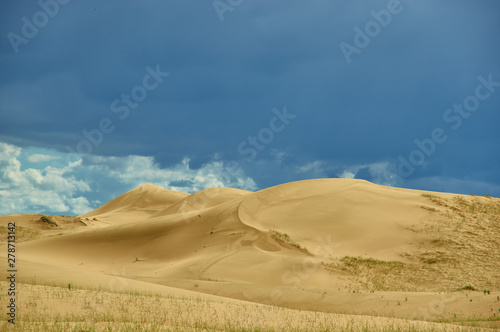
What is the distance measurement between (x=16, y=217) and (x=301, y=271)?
3791 cm

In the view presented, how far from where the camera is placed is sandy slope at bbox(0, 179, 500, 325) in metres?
17.5

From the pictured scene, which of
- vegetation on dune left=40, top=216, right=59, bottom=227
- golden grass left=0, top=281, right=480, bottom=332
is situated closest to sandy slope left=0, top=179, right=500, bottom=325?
golden grass left=0, top=281, right=480, bottom=332

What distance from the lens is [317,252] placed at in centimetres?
2348

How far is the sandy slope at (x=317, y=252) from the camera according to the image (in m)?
17.5

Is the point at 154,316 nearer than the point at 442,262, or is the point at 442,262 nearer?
the point at 154,316

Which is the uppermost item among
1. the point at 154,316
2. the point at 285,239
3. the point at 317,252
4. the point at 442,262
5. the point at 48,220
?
the point at 48,220

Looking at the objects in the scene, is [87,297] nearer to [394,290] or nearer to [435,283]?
[394,290]

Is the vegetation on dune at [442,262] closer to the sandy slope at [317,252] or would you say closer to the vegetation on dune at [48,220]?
the sandy slope at [317,252]

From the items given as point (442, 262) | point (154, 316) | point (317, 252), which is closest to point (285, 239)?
point (317, 252)

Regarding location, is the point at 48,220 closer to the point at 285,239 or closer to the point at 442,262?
the point at 285,239

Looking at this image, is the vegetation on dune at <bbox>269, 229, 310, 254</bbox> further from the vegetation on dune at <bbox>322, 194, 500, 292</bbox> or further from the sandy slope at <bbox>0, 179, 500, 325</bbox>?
the vegetation on dune at <bbox>322, 194, 500, 292</bbox>

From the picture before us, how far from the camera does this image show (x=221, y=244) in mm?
25734

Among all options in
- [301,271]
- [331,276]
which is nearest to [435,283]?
[331,276]

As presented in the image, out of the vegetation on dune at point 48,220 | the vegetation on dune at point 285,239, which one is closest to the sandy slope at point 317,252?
the vegetation on dune at point 285,239
